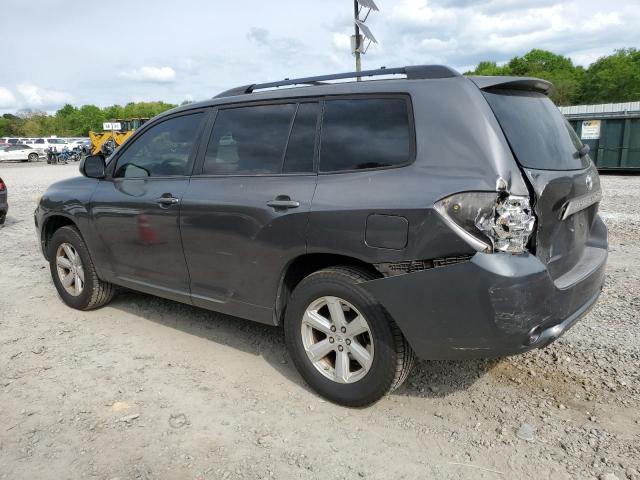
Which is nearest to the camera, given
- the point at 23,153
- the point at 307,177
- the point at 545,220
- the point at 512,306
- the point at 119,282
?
the point at 512,306

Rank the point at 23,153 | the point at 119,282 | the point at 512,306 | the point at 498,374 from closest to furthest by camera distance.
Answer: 1. the point at 512,306
2. the point at 498,374
3. the point at 119,282
4. the point at 23,153

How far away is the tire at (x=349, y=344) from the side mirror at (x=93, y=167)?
2.39 meters

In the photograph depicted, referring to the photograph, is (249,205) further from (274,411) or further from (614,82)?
(614,82)

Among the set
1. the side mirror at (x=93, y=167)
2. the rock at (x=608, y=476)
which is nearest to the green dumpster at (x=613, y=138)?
the side mirror at (x=93, y=167)

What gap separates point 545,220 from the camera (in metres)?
2.73

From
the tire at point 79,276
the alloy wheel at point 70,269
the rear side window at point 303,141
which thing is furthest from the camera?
the alloy wheel at point 70,269

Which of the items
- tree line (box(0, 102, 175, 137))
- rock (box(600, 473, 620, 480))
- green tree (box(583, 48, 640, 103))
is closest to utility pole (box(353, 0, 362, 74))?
rock (box(600, 473, 620, 480))

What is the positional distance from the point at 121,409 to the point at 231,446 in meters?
0.85

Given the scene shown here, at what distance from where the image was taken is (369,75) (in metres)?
3.35

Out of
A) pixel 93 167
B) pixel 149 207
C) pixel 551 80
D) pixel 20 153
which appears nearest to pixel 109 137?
pixel 20 153

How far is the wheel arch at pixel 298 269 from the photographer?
319cm

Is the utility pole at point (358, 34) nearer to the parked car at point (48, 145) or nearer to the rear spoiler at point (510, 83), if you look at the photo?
the rear spoiler at point (510, 83)

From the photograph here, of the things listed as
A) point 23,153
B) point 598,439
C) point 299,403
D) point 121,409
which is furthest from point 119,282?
point 23,153

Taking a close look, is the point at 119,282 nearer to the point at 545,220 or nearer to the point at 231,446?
the point at 231,446
